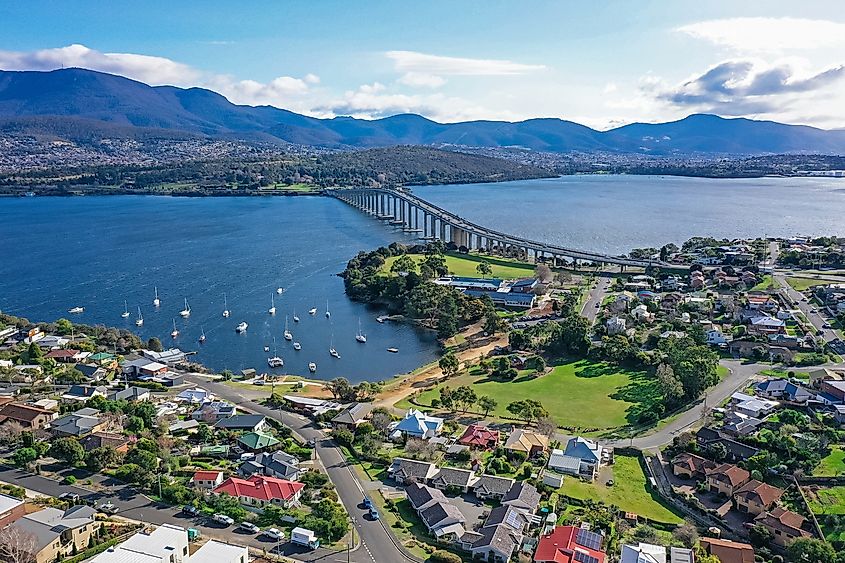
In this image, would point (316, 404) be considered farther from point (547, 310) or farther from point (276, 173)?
point (276, 173)

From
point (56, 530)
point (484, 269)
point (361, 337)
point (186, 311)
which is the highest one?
point (484, 269)

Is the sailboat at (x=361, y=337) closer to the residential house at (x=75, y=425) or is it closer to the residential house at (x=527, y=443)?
the residential house at (x=527, y=443)

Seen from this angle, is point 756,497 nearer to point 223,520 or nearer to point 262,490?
point 262,490

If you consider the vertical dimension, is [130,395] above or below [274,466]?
below

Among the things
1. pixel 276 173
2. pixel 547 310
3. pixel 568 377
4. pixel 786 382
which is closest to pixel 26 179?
pixel 276 173

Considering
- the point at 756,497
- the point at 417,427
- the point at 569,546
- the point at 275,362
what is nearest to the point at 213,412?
the point at 417,427

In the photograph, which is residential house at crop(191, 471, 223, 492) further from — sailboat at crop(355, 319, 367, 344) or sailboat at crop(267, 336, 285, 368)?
sailboat at crop(355, 319, 367, 344)
